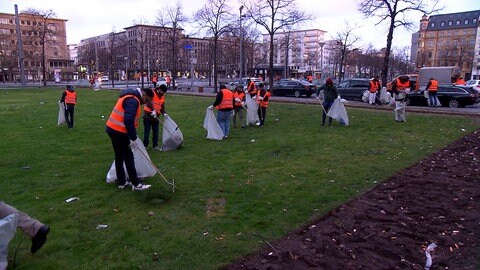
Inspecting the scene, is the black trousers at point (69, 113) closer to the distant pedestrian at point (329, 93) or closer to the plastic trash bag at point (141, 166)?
the plastic trash bag at point (141, 166)

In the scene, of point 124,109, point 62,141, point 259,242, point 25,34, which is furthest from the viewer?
point 25,34

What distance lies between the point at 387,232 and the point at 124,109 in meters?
3.98

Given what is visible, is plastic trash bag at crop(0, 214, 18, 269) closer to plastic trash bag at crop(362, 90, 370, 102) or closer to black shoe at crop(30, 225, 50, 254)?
black shoe at crop(30, 225, 50, 254)

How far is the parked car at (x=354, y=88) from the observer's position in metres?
25.0

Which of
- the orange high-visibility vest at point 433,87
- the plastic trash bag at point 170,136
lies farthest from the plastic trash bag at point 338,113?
the orange high-visibility vest at point 433,87

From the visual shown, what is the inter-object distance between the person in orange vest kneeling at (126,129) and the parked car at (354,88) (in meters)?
21.3

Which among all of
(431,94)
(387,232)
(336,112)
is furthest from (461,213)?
(431,94)

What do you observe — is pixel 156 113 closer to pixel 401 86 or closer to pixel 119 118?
pixel 119 118

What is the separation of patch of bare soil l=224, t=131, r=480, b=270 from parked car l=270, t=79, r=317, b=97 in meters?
23.7

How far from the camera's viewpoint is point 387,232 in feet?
14.9

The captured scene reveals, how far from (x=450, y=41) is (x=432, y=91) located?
9878 centimetres

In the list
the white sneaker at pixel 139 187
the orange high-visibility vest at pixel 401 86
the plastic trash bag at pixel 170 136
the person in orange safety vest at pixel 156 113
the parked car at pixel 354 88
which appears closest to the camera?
the white sneaker at pixel 139 187


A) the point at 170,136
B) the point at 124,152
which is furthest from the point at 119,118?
the point at 170,136

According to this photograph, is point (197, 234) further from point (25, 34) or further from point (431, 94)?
point (25, 34)
